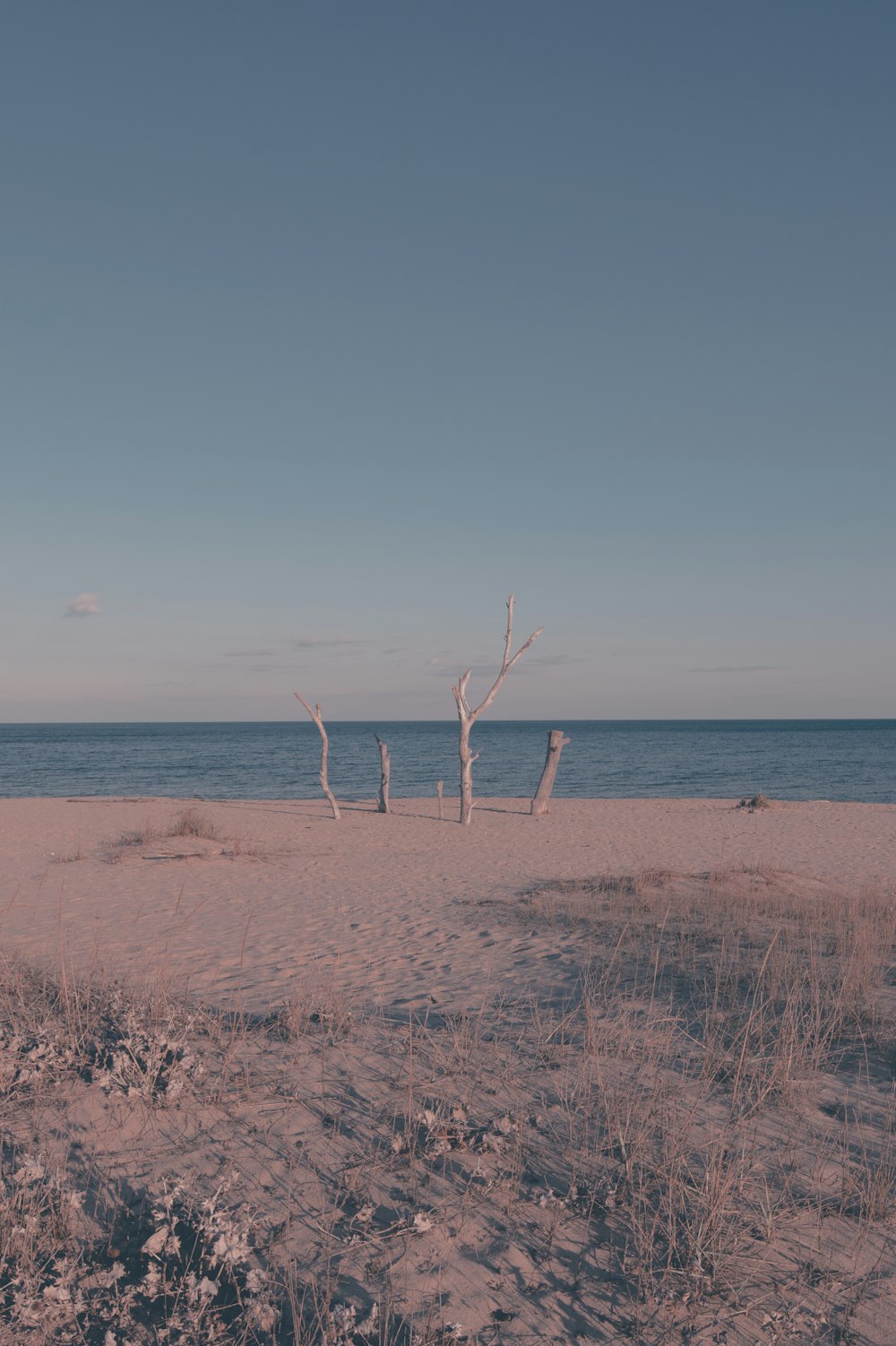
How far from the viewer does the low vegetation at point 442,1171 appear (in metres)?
2.75

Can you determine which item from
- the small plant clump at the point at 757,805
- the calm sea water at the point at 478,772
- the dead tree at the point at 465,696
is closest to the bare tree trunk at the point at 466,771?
the dead tree at the point at 465,696

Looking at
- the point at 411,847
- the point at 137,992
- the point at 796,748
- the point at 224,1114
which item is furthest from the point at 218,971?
the point at 796,748

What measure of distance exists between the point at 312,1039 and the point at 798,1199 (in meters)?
2.85

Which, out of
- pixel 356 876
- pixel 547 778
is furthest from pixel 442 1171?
pixel 547 778

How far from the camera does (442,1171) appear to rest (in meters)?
3.53

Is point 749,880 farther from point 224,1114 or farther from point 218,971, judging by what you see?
point 224,1114

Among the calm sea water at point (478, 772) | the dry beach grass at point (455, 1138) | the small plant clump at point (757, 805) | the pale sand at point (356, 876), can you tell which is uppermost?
the dry beach grass at point (455, 1138)

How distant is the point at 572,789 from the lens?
36531mm

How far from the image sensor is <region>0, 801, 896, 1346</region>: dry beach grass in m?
2.79

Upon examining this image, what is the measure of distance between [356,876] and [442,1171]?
10090 mm

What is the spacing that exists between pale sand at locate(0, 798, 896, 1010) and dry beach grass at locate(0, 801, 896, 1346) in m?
0.12

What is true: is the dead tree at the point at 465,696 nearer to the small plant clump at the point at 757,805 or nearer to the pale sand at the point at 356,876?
the pale sand at the point at 356,876

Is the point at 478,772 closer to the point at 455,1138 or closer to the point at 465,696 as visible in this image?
the point at 465,696

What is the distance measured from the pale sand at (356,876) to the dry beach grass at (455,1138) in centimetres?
12
